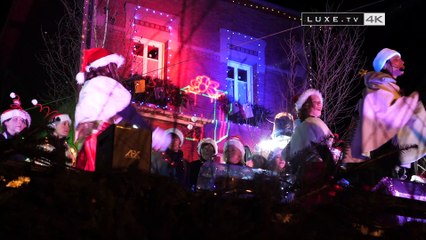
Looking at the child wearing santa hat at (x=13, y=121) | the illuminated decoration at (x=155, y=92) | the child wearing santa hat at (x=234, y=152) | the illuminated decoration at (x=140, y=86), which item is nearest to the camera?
the child wearing santa hat at (x=234, y=152)

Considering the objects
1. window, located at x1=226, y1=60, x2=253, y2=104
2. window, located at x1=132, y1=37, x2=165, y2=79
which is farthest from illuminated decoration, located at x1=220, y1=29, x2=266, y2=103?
window, located at x1=132, y1=37, x2=165, y2=79

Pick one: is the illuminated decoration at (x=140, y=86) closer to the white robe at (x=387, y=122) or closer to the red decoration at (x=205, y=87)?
the red decoration at (x=205, y=87)

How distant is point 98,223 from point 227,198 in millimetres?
568

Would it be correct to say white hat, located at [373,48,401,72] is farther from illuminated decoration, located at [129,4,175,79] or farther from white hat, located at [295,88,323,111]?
illuminated decoration, located at [129,4,175,79]

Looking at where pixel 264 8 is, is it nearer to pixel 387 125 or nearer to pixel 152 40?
pixel 152 40

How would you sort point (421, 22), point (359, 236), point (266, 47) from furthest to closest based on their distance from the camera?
point (266, 47) < point (421, 22) < point (359, 236)

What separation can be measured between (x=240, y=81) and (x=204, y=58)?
5.01ft

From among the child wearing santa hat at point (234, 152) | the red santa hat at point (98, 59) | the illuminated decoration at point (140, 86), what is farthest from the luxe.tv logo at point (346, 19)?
the illuminated decoration at point (140, 86)

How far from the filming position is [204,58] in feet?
51.3

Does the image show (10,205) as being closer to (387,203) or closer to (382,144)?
(387,203)

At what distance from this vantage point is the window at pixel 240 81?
1622 centimetres

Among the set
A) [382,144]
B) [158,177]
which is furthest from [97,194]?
[382,144]

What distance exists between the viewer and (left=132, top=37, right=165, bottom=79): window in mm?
14539

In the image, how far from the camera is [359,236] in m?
2.35
